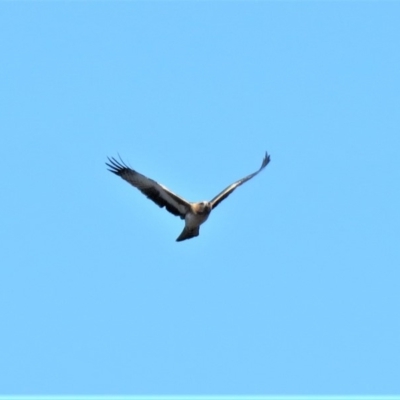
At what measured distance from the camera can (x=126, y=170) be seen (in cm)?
3628

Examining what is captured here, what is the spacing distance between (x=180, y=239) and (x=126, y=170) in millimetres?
1847

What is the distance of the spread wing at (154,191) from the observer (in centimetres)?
3609

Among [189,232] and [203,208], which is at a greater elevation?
[203,208]

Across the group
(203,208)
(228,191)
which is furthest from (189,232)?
(228,191)

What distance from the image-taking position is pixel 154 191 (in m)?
36.2

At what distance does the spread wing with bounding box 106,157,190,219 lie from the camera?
118 ft

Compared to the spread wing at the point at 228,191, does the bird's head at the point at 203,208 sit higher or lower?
lower

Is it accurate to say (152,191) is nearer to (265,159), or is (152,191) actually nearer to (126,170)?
(126,170)

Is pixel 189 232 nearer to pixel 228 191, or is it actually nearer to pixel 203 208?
pixel 203 208

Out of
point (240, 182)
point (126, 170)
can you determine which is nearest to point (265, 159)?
point (240, 182)

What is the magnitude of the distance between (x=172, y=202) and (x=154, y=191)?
45 centimetres

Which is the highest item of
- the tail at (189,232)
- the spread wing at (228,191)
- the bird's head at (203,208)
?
the spread wing at (228,191)

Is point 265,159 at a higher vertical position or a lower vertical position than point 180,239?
higher

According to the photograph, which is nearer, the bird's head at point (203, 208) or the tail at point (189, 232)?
the bird's head at point (203, 208)
